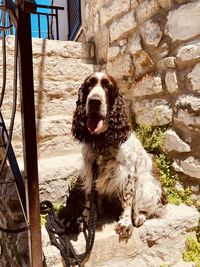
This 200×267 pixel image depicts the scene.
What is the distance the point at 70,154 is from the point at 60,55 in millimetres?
1155

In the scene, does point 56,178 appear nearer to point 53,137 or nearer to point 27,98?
point 53,137

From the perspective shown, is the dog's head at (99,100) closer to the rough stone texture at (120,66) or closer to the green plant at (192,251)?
the rough stone texture at (120,66)

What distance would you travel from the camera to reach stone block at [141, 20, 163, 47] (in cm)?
258

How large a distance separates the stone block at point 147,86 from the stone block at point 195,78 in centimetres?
35

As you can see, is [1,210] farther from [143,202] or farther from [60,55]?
[60,55]

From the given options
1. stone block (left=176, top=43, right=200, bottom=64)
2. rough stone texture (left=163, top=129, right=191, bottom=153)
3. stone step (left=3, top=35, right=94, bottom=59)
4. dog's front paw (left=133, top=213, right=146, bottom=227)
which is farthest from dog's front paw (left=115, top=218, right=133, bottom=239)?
stone step (left=3, top=35, right=94, bottom=59)

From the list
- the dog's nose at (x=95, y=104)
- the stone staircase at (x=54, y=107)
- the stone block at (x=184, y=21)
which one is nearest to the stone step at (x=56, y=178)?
the stone staircase at (x=54, y=107)

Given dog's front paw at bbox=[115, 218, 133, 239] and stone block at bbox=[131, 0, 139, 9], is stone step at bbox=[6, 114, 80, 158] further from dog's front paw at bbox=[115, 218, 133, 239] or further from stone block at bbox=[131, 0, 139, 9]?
stone block at bbox=[131, 0, 139, 9]

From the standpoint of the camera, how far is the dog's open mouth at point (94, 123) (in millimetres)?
2012

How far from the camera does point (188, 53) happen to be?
230cm

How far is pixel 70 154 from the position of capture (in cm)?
298

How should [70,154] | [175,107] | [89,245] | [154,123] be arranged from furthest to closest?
[70,154]
[154,123]
[175,107]
[89,245]

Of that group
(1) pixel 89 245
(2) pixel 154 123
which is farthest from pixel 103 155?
(2) pixel 154 123

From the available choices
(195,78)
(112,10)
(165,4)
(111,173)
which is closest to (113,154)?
(111,173)
